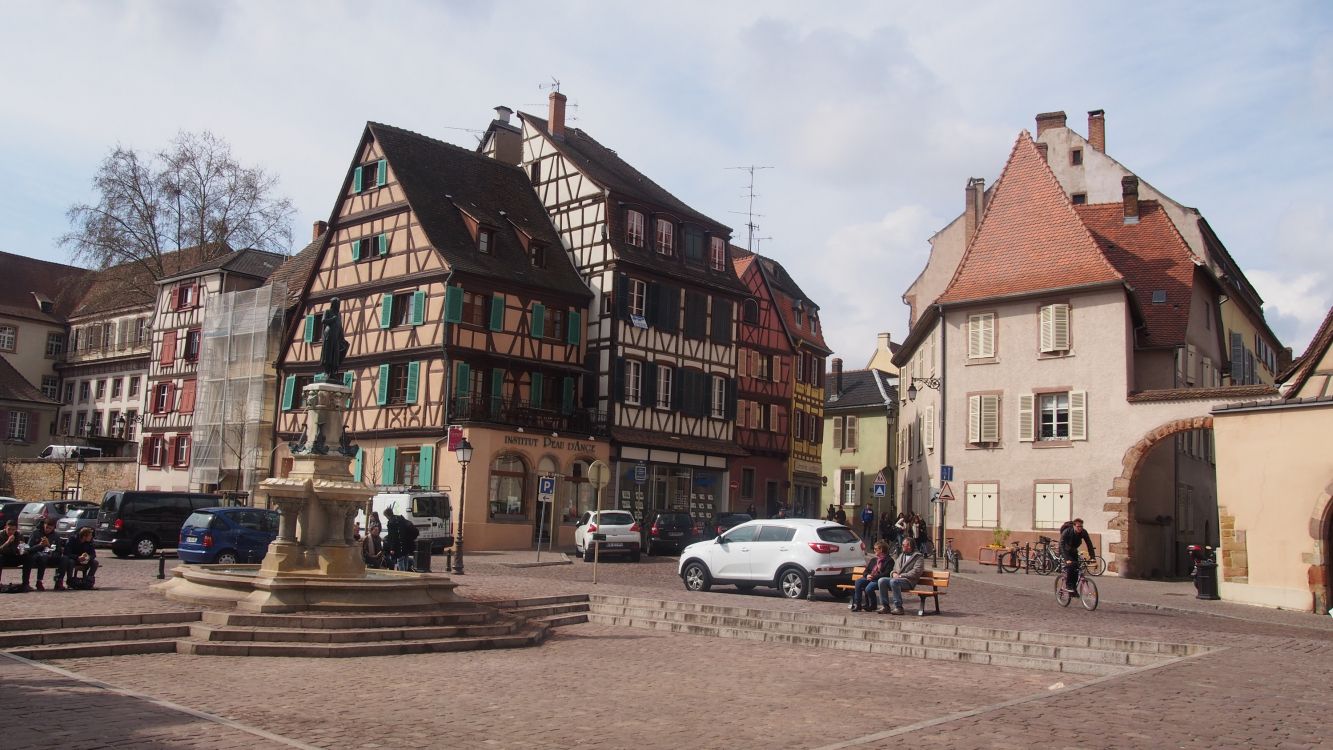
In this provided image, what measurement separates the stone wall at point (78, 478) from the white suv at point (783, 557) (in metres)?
39.2

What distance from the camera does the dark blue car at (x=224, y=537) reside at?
25859mm

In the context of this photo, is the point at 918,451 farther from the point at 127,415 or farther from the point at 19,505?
the point at 127,415

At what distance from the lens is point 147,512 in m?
30.6

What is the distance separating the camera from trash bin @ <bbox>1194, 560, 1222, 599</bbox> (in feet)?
84.1

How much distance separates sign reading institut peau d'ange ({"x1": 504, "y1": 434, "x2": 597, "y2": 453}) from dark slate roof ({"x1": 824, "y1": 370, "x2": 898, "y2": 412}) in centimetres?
2596

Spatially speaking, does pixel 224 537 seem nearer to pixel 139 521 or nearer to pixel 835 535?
pixel 139 521

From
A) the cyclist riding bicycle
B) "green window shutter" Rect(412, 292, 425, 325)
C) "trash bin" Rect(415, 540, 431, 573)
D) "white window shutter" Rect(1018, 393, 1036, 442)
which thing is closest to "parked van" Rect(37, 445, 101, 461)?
"green window shutter" Rect(412, 292, 425, 325)

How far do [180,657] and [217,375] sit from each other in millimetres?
39147

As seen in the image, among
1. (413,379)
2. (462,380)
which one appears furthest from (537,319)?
(413,379)

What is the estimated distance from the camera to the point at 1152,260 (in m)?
39.6

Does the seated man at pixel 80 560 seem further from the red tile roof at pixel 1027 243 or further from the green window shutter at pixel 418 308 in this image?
the red tile roof at pixel 1027 243

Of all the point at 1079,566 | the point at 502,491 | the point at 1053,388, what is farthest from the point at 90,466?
the point at 1079,566

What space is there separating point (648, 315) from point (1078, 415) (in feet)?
52.3

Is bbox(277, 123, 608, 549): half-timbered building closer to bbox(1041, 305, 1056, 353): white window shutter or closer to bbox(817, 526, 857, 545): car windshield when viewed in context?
bbox(1041, 305, 1056, 353): white window shutter
